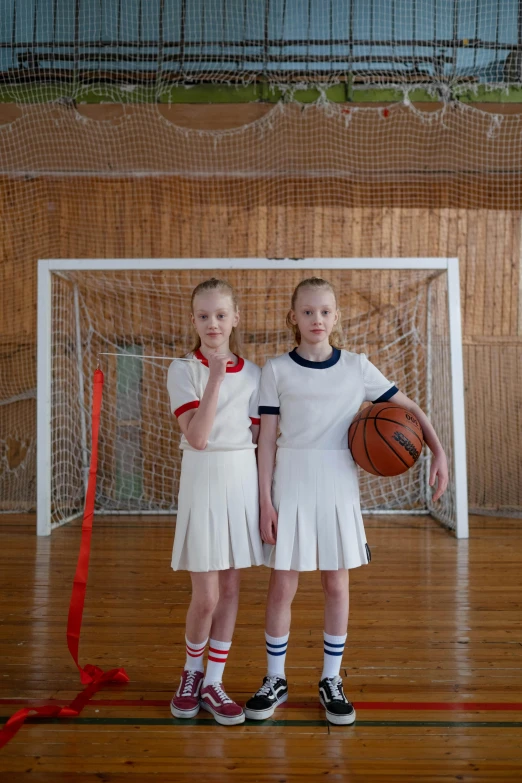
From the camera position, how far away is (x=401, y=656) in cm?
261

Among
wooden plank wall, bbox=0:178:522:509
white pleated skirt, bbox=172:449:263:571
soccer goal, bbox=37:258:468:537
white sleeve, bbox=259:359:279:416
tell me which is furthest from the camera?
wooden plank wall, bbox=0:178:522:509

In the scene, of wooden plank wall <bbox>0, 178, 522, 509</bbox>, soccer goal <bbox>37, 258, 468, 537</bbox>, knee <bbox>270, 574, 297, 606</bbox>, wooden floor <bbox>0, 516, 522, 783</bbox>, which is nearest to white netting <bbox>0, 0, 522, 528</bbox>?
wooden plank wall <bbox>0, 178, 522, 509</bbox>

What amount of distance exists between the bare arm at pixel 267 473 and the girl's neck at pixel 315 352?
21 centimetres

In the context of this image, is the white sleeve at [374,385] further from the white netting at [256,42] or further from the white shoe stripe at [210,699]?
the white netting at [256,42]

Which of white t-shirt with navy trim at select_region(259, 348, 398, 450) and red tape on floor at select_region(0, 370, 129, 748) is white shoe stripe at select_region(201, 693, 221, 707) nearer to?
red tape on floor at select_region(0, 370, 129, 748)

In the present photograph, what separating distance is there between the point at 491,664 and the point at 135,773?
1.35m

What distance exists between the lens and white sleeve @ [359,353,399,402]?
7.18ft

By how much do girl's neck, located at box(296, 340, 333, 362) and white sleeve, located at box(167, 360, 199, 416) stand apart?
341mm

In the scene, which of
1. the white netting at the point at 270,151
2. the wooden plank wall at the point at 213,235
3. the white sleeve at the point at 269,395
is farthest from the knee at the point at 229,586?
the wooden plank wall at the point at 213,235

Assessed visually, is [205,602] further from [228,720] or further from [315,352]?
[315,352]

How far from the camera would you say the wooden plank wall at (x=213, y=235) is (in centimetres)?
602

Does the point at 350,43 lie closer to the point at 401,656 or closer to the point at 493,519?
the point at 493,519

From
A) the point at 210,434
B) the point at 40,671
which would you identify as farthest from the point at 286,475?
the point at 40,671

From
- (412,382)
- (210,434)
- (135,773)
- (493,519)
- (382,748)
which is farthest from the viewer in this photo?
(412,382)
